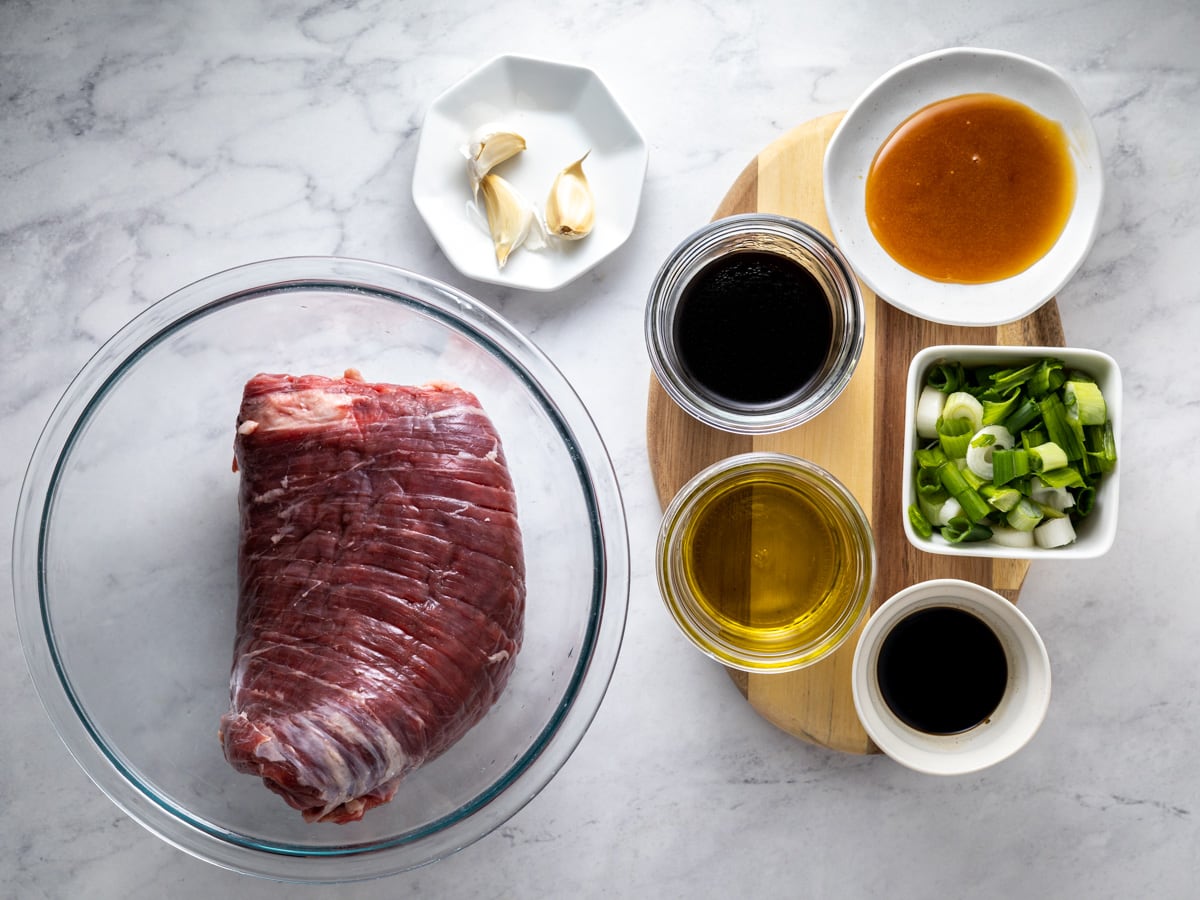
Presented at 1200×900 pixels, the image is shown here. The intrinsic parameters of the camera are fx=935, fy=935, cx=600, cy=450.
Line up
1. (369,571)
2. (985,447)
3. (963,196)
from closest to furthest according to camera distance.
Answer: (369,571) → (985,447) → (963,196)

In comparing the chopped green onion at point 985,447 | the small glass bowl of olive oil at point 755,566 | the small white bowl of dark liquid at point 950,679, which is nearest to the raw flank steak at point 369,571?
the small glass bowl of olive oil at point 755,566

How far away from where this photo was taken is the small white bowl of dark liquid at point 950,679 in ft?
4.02

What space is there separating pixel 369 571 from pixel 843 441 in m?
0.65

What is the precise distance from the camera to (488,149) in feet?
4.45

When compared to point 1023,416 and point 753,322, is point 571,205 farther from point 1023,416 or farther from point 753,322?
point 1023,416

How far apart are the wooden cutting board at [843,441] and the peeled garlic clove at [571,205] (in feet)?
0.65

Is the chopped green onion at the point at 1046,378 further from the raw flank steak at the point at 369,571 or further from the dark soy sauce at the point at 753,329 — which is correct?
the raw flank steak at the point at 369,571

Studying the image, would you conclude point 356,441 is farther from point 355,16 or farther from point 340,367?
point 355,16

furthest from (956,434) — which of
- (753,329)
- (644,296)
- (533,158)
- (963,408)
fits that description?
(533,158)

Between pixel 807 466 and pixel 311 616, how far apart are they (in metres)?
0.64

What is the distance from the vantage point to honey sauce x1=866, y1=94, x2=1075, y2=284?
132cm

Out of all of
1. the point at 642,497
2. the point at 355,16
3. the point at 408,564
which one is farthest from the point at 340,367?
the point at 355,16

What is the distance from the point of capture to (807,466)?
3.96 feet

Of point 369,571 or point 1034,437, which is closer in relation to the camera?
point 369,571
